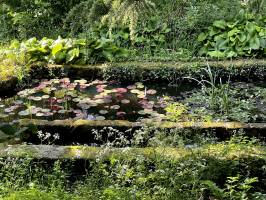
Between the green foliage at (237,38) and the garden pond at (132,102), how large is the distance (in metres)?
1.04

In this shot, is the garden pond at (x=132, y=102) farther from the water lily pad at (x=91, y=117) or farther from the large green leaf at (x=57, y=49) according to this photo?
the large green leaf at (x=57, y=49)

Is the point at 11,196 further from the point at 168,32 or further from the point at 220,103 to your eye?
the point at 168,32

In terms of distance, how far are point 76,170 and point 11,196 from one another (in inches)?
49.7

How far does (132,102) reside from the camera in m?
7.05

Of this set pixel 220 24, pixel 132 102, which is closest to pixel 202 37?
pixel 220 24

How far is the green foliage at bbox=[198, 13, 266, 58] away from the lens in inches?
338

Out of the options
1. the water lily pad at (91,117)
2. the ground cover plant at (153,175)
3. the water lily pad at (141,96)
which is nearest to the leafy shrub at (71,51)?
the water lily pad at (141,96)

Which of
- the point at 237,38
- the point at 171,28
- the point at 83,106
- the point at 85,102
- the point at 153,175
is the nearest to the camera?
the point at 153,175

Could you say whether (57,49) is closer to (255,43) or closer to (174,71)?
(174,71)

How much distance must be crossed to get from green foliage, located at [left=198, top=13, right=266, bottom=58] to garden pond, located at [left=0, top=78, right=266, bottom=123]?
3.40ft

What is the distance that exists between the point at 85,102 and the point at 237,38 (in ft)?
11.0

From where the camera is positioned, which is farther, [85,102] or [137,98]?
[137,98]

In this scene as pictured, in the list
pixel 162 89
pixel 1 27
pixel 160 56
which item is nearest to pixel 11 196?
pixel 162 89

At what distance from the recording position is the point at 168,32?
30.7 ft
